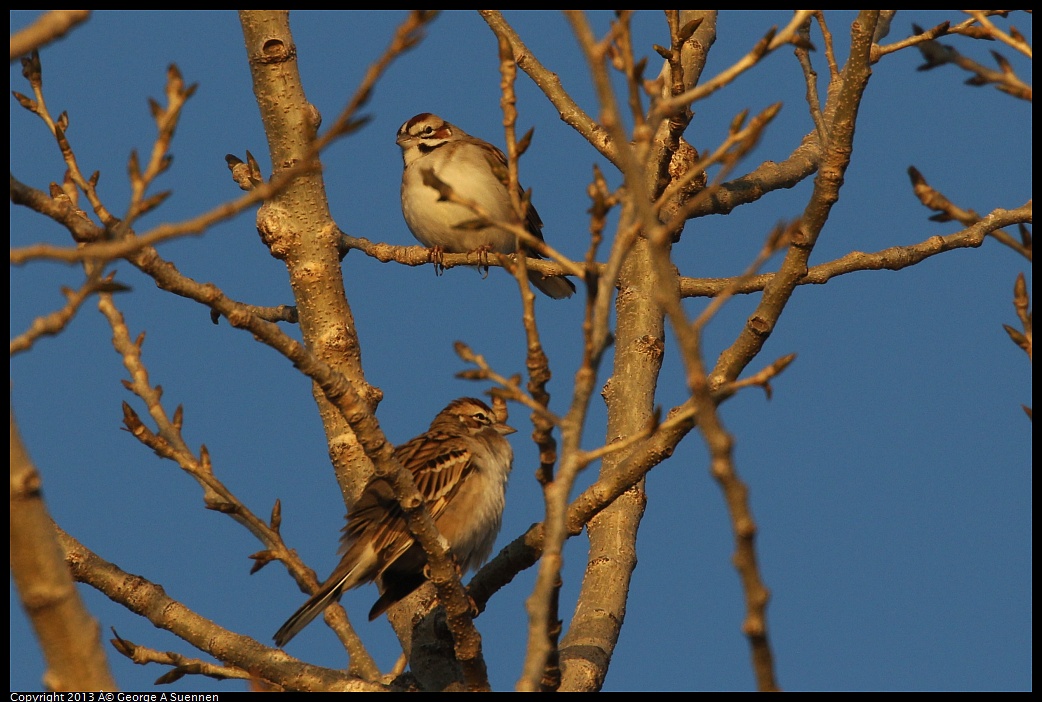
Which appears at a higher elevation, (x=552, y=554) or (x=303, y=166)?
(x=303, y=166)

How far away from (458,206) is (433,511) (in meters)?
4.01

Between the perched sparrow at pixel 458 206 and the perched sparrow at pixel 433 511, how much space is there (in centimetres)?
273

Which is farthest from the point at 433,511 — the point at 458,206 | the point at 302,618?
the point at 458,206

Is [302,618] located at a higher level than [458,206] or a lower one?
lower

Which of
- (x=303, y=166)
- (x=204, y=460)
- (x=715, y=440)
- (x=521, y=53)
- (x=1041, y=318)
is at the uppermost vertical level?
(x=521, y=53)

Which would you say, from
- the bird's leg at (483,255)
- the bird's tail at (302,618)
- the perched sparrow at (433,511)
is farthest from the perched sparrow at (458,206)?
the bird's tail at (302,618)

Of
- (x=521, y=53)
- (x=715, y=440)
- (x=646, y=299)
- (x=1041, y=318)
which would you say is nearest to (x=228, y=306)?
(x=715, y=440)

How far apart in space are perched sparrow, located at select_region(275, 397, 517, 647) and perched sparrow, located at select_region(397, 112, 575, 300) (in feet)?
8.97

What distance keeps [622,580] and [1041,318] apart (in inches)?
122

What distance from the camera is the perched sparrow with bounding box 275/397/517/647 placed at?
576 centimetres

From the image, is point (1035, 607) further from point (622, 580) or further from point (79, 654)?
point (622, 580)

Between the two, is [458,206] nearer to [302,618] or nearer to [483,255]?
[483,255]

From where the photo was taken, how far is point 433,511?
6.70m

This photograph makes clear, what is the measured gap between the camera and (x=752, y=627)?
2666 millimetres
